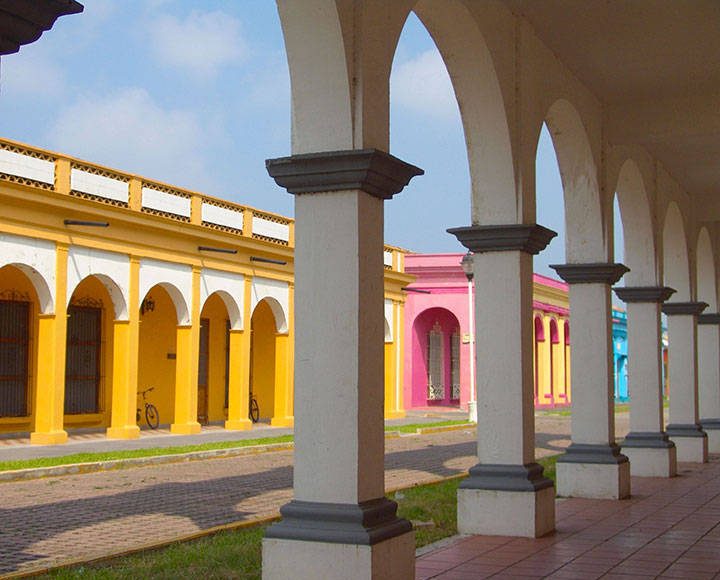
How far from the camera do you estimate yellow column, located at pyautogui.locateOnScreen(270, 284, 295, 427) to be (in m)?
24.2

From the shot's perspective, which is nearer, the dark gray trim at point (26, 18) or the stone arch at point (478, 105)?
the dark gray trim at point (26, 18)

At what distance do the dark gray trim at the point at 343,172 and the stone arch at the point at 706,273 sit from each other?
42.1ft

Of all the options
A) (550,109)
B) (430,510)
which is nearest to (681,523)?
(430,510)

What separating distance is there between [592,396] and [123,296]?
11.2 meters

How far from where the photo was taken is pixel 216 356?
2489 centimetres

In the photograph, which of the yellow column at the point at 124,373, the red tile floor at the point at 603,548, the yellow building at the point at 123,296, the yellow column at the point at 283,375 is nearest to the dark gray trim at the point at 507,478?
the red tile floor at the point at 603,548

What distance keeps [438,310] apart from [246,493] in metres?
24.9

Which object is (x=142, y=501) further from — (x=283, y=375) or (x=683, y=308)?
(x=283, y=375)

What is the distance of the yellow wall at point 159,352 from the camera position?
22875 mm

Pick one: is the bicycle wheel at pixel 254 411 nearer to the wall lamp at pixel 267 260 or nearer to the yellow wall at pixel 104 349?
the wall lamp at pixel 267 260

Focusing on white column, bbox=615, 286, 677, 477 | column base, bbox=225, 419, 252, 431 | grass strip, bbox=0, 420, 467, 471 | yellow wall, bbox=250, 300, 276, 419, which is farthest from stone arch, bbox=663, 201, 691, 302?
yellow wall, bbox=250, 300, 276, 419

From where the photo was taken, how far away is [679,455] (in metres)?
14.4

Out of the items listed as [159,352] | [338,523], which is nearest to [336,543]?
[338,523]

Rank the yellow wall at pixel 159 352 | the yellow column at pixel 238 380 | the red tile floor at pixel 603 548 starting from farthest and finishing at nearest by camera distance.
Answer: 1. the yellow wall at pixel 159 352
2. the yellow column at pixel 238 380
3. the red tile floor at pixel 603 548
